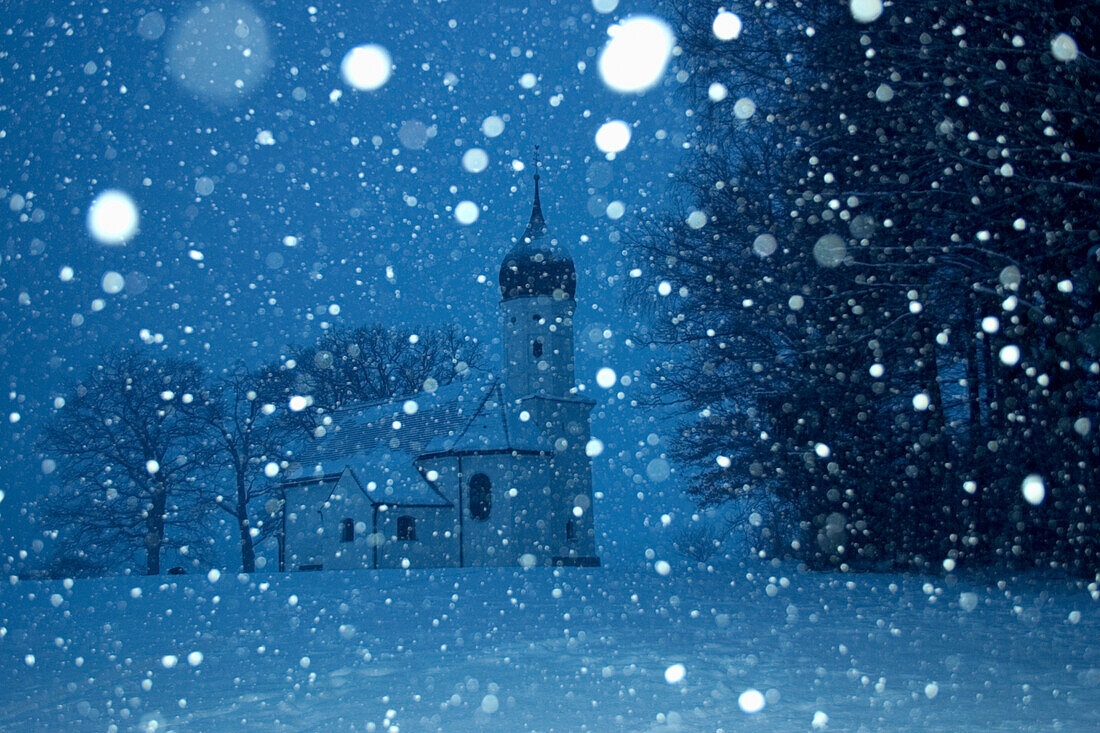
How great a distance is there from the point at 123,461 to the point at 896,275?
3537 centimetres

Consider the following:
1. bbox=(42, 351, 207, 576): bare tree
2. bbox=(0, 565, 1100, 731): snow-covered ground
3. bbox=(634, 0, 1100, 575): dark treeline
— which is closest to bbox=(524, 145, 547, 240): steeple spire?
bbox=(42, 351, 207, 576): bare tree

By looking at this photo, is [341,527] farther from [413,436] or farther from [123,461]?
[123,461]

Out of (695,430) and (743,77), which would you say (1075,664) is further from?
(695,430)

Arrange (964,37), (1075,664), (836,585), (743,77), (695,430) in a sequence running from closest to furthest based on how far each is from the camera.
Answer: (1075,664) < (964,37) < (836,585) < (743,77) < (695,430)

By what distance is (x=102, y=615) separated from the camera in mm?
10305

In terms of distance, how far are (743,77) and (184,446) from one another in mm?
32491

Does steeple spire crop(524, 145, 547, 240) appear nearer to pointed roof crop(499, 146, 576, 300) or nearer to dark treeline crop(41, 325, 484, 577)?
pointed roof crop(499, 146, 576, 300)

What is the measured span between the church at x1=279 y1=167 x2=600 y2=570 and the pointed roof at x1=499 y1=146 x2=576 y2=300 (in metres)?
0.06

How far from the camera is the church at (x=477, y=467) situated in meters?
36.1

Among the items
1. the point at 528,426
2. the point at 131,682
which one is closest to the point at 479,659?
the point at 131,682

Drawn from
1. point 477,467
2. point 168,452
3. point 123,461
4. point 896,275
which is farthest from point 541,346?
point 896,275

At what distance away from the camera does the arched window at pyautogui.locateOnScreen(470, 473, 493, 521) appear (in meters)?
36.8

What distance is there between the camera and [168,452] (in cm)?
3838

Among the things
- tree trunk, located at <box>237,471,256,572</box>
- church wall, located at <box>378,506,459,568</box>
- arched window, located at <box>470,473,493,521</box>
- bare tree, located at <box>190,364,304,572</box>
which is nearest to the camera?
church wall, located at <box>378,506,459,568</box>
